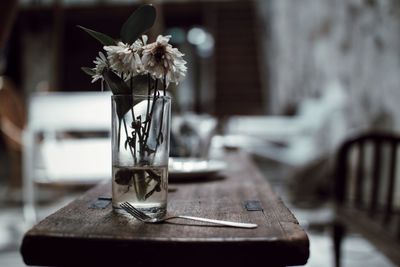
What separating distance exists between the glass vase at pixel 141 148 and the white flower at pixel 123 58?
53mm

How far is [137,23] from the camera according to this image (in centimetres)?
102

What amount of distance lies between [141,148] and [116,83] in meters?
0.13

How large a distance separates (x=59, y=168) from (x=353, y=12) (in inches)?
90.2

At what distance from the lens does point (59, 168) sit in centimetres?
327

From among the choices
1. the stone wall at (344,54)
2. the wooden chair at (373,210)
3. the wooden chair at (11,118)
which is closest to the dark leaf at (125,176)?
the wooden chair at (373,210)

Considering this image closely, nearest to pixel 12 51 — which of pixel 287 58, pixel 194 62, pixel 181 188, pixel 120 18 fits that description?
pixel 120 18

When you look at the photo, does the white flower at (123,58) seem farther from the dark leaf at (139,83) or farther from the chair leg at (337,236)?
the chair leg at (337,236)

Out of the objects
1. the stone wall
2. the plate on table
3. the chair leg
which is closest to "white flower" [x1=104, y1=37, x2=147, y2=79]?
the plate on table

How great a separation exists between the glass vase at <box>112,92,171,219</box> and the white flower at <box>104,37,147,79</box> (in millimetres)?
53

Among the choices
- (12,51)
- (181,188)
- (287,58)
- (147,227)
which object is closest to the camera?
(147,227)

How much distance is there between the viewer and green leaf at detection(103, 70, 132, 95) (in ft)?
3.32

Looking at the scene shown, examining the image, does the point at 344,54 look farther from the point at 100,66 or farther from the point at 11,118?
the point at 100,66

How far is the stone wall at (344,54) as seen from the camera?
301 centimetres

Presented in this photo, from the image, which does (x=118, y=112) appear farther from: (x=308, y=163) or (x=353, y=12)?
(x=308, y=163)
